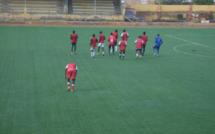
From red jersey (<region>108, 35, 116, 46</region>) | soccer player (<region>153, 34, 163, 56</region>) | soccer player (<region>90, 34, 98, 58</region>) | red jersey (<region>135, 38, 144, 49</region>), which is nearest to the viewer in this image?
soccer player (<region>90, 34, 98, 58</region>)

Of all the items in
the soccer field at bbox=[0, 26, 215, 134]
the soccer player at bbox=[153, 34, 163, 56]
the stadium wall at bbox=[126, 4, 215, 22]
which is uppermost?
the stadium wall at bbox=[126, 4, 215, 22]

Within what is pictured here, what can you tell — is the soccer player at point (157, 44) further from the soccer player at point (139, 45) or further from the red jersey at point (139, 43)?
the red jersey at point (139, 43)

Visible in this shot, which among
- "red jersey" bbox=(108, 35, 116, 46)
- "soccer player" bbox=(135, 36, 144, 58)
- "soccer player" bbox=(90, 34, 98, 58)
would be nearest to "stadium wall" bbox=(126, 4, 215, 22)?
"red jersey" bbox=(108, 35, 116, 46)

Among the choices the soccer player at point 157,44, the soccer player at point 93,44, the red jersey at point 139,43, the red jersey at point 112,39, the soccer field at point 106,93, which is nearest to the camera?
the soccer field at point 106,93

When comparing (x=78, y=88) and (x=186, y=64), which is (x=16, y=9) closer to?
(x=186, y=64)

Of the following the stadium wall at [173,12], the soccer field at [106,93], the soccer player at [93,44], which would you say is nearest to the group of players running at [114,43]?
the soccer player at [93,44]

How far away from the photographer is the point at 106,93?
65.9ft

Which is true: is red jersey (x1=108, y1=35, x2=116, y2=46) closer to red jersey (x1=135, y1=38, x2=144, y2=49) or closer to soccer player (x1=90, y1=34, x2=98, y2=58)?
soccer player (x1=90, y1=34, x2=98, y2=58)

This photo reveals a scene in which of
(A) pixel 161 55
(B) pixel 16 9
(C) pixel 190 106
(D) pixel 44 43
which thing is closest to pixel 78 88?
(C) pixel 190 106

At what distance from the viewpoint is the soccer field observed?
15.6 m

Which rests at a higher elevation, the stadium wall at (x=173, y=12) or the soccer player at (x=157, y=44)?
the stadium wall at (x=173, y=12)

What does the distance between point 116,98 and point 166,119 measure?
3.26 meters

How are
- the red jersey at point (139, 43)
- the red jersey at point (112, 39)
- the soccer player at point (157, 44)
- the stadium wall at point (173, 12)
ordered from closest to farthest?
the red jersey at point (139, 43) → the red jersey at point (112, 39) → the soccer player at point (157, 44) → the stadium wall at point (173, 12)

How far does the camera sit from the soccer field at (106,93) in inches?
614
